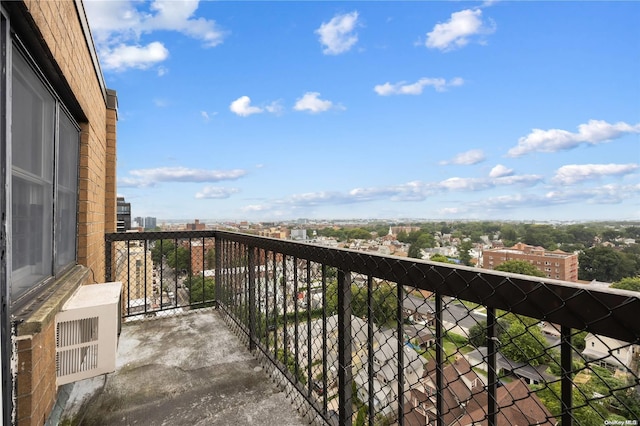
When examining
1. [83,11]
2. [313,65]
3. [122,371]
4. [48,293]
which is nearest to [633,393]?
[48,293]

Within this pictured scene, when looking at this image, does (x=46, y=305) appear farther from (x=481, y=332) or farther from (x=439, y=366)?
(x=481, y=332)

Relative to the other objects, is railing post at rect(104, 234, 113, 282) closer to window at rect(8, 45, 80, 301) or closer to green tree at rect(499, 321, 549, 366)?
window at rect(8, 45, 80, 301)

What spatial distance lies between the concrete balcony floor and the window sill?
781 millimetres

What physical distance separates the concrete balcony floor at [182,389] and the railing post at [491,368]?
54.2 inches

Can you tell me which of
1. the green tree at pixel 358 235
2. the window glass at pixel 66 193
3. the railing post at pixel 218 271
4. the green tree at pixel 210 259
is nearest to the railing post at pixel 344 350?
the window glass at pixel 66 193

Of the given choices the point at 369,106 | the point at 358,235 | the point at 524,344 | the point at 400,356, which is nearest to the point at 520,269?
the point at 524,344

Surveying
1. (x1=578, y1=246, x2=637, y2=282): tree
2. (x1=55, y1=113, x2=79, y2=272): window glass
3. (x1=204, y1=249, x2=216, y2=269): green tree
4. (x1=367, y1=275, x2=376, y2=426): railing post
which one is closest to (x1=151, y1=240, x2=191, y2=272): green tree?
(x1=204, y1=249, x2=216, y2=269): green tree

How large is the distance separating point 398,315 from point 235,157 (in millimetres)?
30235

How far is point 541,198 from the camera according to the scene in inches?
1089

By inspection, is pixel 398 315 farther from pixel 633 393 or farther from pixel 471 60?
pixel 471 60

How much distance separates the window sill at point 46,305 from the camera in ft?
4.42

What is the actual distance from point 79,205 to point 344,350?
2817mm

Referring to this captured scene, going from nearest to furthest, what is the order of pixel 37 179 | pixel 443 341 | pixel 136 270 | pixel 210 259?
pixel 443 341 < pixel 37 179 < pixel 210 259 < pixel 136 270

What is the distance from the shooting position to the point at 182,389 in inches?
90.0
